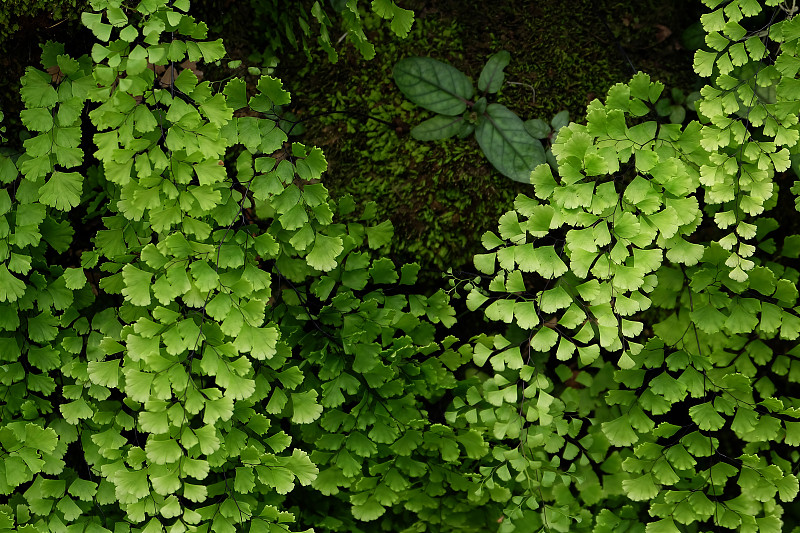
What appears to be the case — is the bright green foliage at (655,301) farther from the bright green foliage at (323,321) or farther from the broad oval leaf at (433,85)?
the broad oval leaf at (433,85)

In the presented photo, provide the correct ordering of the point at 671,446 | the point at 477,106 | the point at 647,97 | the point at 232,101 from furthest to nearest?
1. the point at 477,106
2. the point at 671,446
3. the point at 647,97
4. the point at 232,101

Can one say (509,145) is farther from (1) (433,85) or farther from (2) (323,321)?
(2) (323,321)

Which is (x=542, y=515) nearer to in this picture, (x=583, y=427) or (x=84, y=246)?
(x=583, y=427)

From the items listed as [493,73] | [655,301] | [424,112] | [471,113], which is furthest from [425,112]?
[655,301]

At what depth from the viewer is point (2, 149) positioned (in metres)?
1.95

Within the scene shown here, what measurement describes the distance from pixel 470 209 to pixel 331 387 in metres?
→ 0.77

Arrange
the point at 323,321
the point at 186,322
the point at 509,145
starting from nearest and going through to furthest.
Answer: the point at 186,322 → the point at 323,321 → the point at 509,145

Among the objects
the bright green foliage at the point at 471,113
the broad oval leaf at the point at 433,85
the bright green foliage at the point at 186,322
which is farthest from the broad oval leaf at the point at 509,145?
the bright green foliage at the point at 186,322

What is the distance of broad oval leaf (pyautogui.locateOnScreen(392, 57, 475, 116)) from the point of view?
2.11m

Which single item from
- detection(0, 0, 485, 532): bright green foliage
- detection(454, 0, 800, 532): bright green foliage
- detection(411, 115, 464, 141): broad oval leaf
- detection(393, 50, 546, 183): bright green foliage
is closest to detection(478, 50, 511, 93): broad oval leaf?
detection(393, 50, 546, 183): bright green foliage

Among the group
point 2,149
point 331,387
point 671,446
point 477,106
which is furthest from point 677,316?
point 2,149

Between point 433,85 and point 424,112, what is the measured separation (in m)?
0.10

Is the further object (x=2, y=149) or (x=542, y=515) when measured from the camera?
(x=542, y=515)

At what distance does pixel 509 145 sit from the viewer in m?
2.09
